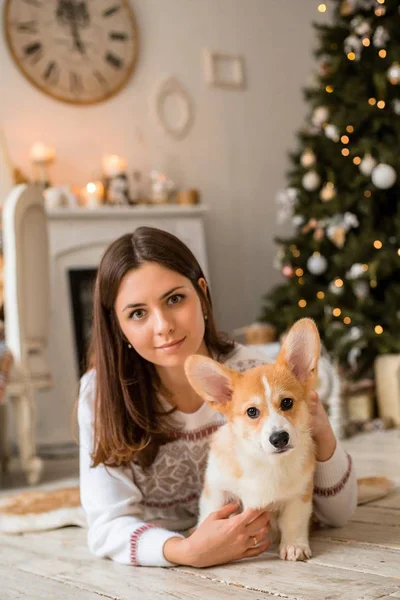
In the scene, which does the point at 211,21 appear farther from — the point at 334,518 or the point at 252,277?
the point at 334,518

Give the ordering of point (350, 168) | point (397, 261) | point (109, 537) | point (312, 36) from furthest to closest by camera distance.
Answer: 1. point (312, 36)
2. point (350, 168)
3. point (397, 261)
4. point (109, 537)

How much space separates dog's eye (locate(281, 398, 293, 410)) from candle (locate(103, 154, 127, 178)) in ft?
11.9

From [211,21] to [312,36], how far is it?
82 cm

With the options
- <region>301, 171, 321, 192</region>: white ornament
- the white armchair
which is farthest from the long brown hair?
<region>301, 171, 321, 192</region>: white ornament

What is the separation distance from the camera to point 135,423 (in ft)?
5.66

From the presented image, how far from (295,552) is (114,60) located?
4133mm

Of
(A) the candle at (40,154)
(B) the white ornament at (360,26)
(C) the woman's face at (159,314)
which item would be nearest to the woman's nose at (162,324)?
(C) the woman's face at (159,314)

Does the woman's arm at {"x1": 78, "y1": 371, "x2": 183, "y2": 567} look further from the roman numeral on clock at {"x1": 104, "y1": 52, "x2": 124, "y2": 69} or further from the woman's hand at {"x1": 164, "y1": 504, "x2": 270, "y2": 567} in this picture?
the roman numeral on clock at {"x1": 104, "y1": 52, "x2": 124, "y2": 69}

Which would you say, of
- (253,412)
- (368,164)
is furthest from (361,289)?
(253,412)

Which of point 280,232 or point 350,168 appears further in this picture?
point 280,232

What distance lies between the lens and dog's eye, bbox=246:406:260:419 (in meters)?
1.40

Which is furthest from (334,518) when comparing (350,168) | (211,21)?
(211,21)

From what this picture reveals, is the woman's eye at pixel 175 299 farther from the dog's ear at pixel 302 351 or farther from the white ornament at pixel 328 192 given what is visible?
the white ornament at pixel 328 192

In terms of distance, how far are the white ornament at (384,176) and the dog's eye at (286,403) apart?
2.87m
